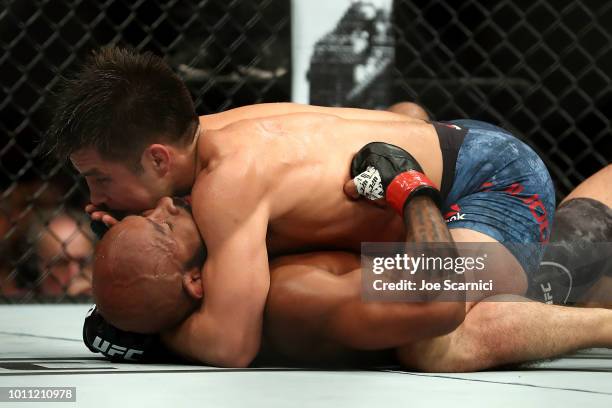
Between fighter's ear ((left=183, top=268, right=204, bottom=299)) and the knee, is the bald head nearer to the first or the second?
fighter's ear ((left=183, top=268, right=204, bottom=299))

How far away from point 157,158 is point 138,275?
0.70ft

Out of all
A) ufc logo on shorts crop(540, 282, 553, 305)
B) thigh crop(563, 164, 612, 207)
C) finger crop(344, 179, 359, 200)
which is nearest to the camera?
finger crop(344, 179, 359, 200)

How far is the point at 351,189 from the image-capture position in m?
1.50

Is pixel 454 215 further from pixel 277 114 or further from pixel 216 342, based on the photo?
pixel 216 342

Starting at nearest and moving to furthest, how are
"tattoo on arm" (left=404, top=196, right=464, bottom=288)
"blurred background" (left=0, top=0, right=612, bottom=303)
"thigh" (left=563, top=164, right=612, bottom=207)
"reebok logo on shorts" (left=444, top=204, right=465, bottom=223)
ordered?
1. "tattoo on arm" (left=404, top=196, right=464, bottom=288)
2. "reebok logo on shorts" (left=444, top=204, right=465, bottom=223)
3. "thigh" (left=563, top=164, right=612, bottom=207)
4. "blurred background" (left=0, top=0, right=612, bottom=303)

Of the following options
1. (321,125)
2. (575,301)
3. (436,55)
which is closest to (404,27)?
(436,55)

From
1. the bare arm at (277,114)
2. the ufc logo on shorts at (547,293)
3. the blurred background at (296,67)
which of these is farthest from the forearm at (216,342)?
the blurred background at (296,67)

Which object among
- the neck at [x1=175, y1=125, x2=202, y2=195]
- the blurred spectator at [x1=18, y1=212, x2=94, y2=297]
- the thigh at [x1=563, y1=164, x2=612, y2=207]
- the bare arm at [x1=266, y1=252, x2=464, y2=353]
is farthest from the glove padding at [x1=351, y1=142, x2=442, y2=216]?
the blurred spectator at [x1=18, y1=212, x2=94, y2=297]

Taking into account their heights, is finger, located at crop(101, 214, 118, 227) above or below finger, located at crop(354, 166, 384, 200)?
below

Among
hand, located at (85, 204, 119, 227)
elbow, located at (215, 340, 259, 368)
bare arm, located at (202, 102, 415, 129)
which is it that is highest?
bare arm, located at (202, 102, 415, 129)

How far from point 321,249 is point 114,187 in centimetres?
32

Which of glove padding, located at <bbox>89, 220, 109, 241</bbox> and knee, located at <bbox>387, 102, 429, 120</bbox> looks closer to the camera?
glove padding, located at <bbox>89, 220, 109, 241</bbox>

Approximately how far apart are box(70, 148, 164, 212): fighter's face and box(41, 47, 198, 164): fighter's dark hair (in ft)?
0.05

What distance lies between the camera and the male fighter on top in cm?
142
